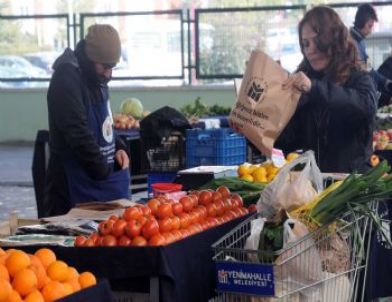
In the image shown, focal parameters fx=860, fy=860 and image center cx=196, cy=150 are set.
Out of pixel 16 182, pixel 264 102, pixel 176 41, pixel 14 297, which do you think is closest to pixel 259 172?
pixel 264 102

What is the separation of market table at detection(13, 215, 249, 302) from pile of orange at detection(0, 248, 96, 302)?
36cm

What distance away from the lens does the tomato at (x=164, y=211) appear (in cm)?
365

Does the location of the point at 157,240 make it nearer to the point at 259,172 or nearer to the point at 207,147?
the point at 259,172

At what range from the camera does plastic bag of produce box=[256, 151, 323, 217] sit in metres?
3.66

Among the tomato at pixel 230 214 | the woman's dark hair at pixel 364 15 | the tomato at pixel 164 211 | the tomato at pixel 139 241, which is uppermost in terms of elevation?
the woman's dark hair at pixel 364 15

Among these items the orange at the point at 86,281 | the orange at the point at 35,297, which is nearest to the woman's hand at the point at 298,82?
the orange at the point at 86,281

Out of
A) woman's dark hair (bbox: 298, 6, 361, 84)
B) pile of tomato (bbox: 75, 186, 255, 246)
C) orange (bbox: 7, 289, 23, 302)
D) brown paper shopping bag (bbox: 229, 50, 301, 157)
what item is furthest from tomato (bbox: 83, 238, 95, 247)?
woman's dark hair (bbox: 298, 6, 361, 84)

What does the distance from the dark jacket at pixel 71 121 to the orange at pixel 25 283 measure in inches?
98.7

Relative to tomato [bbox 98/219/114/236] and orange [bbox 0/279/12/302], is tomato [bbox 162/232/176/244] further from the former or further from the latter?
orange [bbox 0/279/12/302]

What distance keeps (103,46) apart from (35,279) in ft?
9.00

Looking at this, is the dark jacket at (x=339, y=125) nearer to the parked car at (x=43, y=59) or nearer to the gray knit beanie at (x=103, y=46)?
the gray knit beanie at (x=103, y=46)

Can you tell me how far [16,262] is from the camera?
114 inches

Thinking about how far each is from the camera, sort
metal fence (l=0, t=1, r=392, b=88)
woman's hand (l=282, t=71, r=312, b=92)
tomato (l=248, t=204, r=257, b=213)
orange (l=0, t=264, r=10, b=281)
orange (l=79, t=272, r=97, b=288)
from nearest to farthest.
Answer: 1. orange (l=0, t=264, r=10, b=281)
2. orange (l=79, t=272, r=97, b=288)
3. tomato (l=248, t=204, r=257, b=213)
4. woman's hand (l=282, t=71, r=312, b=92)
5. metal fence (l=0, t=1, r=392, b=88)

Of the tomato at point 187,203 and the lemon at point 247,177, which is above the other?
the tomato at point 187,203
